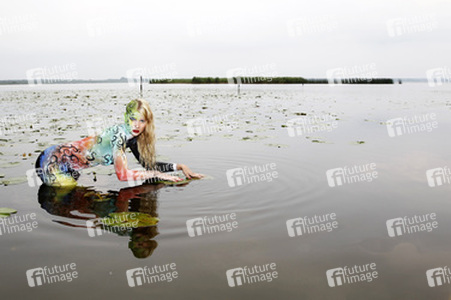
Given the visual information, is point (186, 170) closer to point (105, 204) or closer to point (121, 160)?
point (121, 160)

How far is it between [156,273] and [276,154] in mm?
5926

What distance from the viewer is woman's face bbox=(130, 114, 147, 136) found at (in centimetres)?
528

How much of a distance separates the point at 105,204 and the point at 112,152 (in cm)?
84

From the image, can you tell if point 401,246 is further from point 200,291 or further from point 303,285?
point 200,291

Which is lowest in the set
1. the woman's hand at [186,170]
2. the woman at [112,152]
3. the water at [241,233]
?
the water at [241,233]

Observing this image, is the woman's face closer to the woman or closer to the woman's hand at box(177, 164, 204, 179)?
the woman

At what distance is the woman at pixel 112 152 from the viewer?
207 inches

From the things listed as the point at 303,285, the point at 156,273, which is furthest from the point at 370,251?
the point at 156,273

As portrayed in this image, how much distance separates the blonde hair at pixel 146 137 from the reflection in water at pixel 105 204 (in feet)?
1.80

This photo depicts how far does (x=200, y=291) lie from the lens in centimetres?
298

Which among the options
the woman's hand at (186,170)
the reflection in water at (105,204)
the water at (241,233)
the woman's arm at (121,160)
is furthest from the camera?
the woman's hand at (186,170)

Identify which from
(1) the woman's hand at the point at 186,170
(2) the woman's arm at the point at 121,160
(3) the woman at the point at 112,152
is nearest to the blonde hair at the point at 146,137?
(3) the woman at the point at 112,152

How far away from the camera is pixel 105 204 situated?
5191 millimetres

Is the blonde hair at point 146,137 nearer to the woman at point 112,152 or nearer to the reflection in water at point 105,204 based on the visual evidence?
the woman at point 112,152
